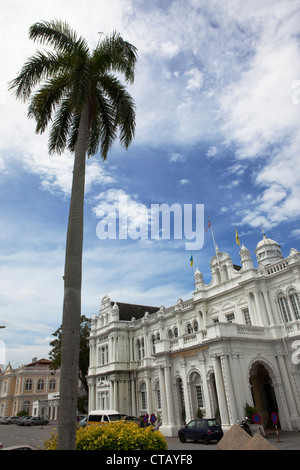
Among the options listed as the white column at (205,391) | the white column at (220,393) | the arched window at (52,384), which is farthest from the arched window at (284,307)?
the arched window at (52,384)

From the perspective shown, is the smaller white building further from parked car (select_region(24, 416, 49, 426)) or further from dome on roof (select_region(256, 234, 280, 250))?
dome on roof (select_region(256, 234, 280, 250))

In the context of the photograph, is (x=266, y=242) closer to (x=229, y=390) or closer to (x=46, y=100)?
(x=229, y=390)

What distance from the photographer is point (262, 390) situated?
26.6 metres

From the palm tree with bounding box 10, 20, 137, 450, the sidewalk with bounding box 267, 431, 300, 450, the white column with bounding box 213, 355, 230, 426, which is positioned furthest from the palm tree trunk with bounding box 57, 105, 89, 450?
the white column with bounding box 213, 355, 230, 426

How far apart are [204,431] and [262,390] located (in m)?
9.37

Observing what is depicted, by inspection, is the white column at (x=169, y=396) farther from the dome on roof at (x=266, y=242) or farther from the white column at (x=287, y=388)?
→ the dome on roof at (x=266, y=242)

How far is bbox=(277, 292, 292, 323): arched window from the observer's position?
24.8 m

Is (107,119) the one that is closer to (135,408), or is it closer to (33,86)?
(33,86)

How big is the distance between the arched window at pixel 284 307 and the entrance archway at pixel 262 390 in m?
4.12

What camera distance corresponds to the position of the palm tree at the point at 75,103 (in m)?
9.60

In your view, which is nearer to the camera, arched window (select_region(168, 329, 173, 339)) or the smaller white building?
arched window (select_region(168, 329, 173, 339))

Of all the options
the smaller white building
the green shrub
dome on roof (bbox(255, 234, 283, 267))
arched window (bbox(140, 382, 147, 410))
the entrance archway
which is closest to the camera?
the green shrub

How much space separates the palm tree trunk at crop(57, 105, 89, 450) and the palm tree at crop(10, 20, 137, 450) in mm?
25

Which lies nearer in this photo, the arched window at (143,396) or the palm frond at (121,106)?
the palm frond at (121,106)
